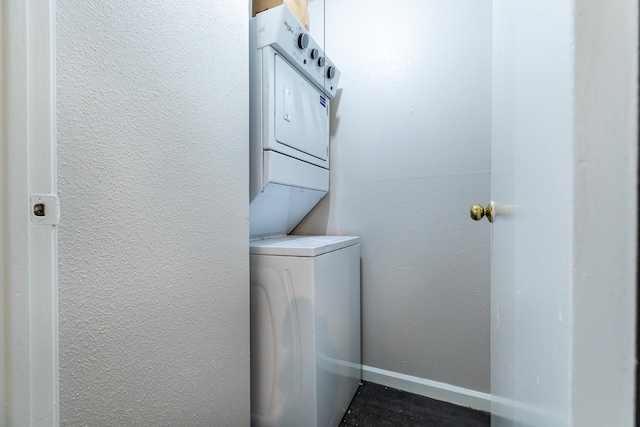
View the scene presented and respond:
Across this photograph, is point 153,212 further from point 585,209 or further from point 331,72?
point 331,72

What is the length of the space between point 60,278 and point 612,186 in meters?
0.84

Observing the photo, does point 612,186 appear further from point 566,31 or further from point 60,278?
point 60,278

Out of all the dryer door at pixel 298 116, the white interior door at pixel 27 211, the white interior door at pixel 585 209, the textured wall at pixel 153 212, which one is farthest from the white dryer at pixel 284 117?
the white interior door at pixel 585 209

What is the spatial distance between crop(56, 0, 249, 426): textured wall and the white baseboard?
88 centimetres

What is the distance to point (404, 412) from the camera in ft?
4.58

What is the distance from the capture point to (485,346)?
56.1 inches

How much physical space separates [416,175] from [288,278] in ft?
3.11

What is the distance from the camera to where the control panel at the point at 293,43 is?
1.16m

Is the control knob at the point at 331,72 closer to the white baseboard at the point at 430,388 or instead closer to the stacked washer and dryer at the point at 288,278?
the stacked washer and dryer at the point at 288,278

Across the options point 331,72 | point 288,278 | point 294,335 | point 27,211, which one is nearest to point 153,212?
point 27,211

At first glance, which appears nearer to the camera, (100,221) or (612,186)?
(612,186)

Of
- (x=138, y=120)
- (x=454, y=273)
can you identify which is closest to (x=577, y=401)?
(x=138, y=120)

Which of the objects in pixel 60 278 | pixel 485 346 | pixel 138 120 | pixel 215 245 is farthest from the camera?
pixel 485 346

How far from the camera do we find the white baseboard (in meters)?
1.42
